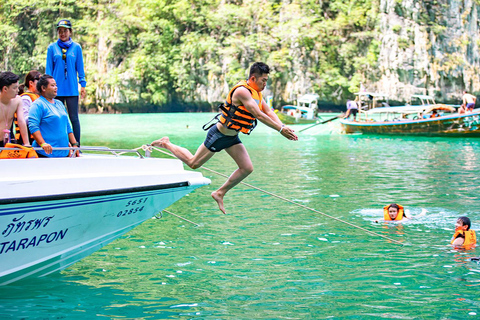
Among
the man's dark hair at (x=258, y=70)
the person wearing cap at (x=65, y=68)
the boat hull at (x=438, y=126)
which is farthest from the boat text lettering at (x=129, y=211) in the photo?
the boat hull at (x=438, y=126)

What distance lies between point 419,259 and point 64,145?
4.87m

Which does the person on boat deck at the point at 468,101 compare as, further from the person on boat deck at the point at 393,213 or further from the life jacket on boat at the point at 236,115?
the life jacket on boat at the point at 236,115

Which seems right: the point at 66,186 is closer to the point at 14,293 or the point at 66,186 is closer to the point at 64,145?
the point at 64,145

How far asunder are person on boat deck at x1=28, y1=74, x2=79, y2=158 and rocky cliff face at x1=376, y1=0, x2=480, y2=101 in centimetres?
5998

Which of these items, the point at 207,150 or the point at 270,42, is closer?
the point at 207,150

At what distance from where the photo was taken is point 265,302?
612 cm

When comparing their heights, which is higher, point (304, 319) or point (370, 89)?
point (370, 89)

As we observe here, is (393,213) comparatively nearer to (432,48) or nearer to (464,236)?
(464,236)

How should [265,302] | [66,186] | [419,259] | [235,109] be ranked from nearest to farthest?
[66,186]
[265,302]
[235,109]
[419,259]

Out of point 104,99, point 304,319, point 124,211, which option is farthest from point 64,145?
point 104,99

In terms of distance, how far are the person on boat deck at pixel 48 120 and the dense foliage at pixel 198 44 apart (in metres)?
62.9

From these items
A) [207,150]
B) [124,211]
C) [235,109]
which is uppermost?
[235,109]

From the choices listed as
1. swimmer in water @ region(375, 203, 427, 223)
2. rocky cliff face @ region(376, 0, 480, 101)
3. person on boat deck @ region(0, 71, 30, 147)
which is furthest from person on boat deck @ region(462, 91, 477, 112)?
person on boat deck @ region(0, 71, 30, 147)

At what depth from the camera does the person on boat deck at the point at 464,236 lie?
26.9 feet
